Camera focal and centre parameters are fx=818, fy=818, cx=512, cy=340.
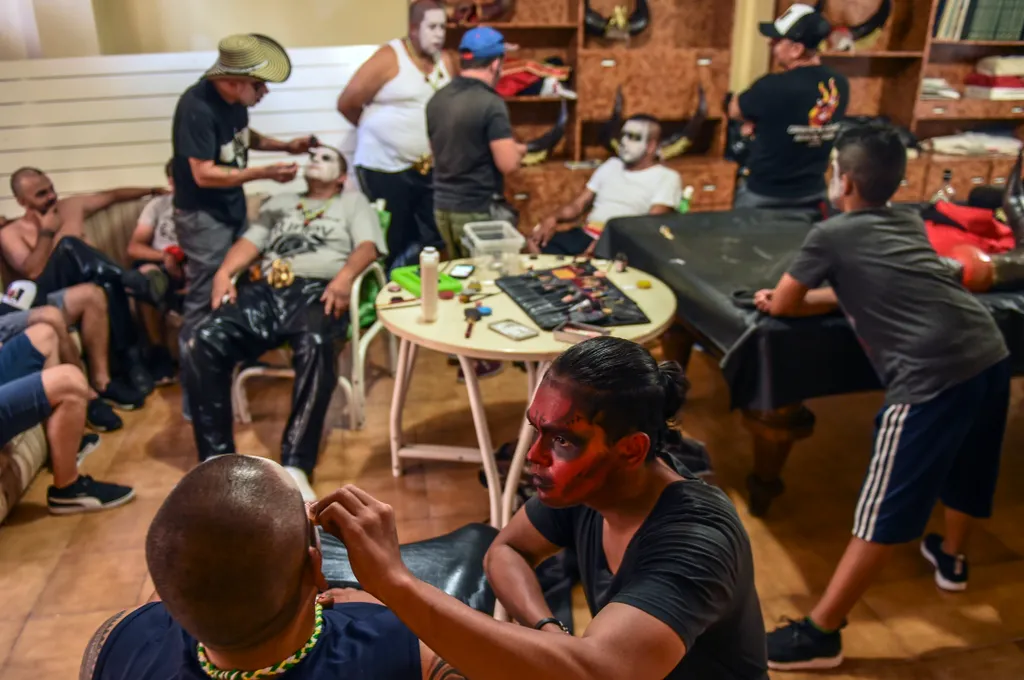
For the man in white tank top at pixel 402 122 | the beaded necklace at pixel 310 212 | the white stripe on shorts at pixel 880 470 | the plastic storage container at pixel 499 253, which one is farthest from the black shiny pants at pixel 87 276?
the white stripe on shorts at pixel 880 470

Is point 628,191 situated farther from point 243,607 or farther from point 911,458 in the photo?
point 243,607

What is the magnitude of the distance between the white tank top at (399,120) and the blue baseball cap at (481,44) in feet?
1.99

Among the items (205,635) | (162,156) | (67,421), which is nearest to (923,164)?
(162,156)

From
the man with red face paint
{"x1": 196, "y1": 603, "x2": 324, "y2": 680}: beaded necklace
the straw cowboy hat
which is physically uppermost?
the straw cowboy hat

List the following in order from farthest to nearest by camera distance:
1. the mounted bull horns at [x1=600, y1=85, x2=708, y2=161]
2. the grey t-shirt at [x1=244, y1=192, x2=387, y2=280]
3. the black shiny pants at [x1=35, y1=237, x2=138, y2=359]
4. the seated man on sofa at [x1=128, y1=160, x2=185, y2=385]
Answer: the mounted bull horns at [x1=600, y1=85, x2=708, y2=161] → the seated man on sofa at [x1=128, y1=160, x2=185, y2=385] → the black shiny pants at [x1=35, y1=237, x2=138, y2=359] → the grey t-shirt at [x1=244, y1=192, x2=387, y2=280]

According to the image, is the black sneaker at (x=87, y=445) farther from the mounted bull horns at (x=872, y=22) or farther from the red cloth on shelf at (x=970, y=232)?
the mounted bull horns at (x=872, y=22)

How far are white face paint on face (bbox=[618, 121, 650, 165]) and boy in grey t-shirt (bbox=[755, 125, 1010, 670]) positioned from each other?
1876mm

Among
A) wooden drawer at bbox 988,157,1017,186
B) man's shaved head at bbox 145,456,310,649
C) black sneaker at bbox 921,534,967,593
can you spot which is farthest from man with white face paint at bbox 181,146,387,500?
wooden drawer at bbox 988,157,1017,186

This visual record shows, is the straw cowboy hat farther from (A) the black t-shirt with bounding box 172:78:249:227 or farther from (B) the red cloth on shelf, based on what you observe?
(B) the red cloth on shelf

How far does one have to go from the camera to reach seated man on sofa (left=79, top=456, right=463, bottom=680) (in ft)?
2.82

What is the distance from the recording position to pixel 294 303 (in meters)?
2.87

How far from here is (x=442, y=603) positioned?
0.94 metres

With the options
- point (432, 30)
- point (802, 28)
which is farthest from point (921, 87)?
point (432, 30)

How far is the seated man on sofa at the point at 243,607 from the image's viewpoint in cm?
86
